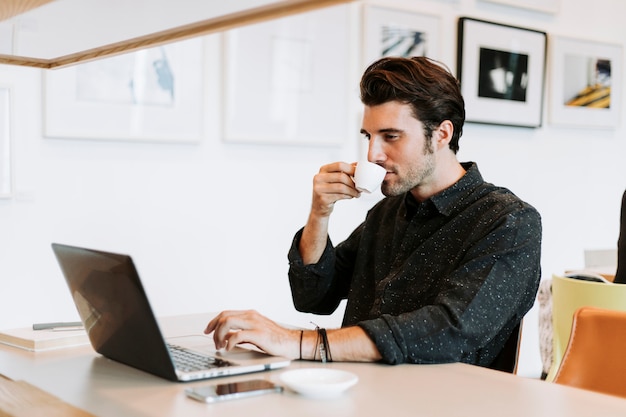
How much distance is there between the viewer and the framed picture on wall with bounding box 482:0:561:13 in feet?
13.9

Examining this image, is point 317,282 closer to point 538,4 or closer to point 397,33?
point 397,33

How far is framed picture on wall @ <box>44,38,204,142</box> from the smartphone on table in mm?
1827

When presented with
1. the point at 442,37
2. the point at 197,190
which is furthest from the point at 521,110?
the point at 197,190

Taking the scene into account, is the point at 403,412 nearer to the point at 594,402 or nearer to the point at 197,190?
the point at 594,402

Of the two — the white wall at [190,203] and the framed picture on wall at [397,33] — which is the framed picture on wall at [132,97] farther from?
the framed picture on wall at [397,33]

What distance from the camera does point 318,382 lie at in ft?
4.27

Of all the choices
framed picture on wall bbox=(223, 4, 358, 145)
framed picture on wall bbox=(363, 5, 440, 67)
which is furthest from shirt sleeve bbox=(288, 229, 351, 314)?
framed picture on wall bbox=(363, 5, 440, 67)

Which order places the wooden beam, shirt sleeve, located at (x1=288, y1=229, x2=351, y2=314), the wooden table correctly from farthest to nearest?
shirt sleeve, located at (x1=288, y1=229, x2=351, y2=314) → the wooden table → the wooden beam

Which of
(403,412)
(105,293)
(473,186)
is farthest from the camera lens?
(473,186)

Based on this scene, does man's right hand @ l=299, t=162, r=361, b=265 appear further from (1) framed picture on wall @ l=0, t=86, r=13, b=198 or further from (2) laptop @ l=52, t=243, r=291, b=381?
(1) framed picture on wall @ l=0, t=86, r=13, b=198

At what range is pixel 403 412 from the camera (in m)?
1.19

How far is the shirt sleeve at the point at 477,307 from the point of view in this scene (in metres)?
1.58

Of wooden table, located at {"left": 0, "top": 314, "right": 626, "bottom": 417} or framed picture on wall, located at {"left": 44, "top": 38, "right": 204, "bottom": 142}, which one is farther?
framed picture on wall, located at {"left": 44, "top": 38, "right": 204, "bottom": 142}

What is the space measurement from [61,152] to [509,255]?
182 cm
